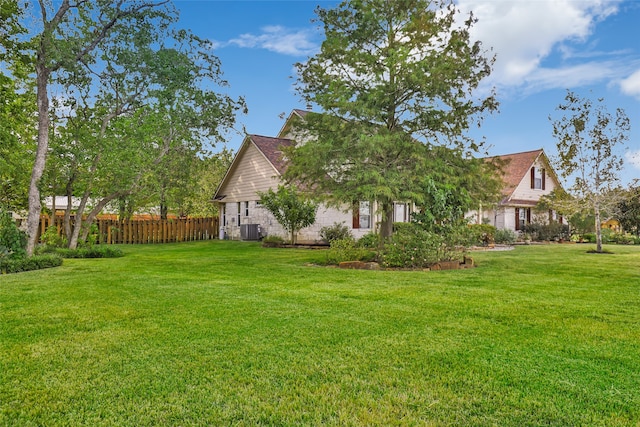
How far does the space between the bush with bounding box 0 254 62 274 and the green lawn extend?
284 centimetres

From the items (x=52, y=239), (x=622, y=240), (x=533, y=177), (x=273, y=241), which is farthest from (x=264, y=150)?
(x=622, y=240)

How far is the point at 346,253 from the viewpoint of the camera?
1220cm

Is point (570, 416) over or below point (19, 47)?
below

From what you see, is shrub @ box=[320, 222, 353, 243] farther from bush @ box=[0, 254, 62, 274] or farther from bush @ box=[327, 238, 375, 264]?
bush @ box=[0, 254, 62, 274]

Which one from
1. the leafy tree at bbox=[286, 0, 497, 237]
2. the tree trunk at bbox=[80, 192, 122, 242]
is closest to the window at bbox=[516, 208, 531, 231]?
the leafy tree at bbox=[286, 0, 497, 237]

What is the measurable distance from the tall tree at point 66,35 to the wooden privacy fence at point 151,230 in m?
11.2

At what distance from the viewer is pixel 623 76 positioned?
15281mm

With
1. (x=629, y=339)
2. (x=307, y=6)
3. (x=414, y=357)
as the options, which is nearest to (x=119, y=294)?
(x=414, y=357)

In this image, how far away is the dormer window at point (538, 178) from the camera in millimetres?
30013

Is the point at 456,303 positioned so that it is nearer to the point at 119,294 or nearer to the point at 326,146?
the point at 119,294

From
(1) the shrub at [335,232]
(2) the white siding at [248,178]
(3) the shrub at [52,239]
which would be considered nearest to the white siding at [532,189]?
(1) the shrub at [335,232]

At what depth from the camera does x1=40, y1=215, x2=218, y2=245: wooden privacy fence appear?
78.8 feet

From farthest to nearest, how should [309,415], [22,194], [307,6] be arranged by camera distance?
1. [22,194]
2. [307,6]
3. [309,415]

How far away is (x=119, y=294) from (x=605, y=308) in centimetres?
735
